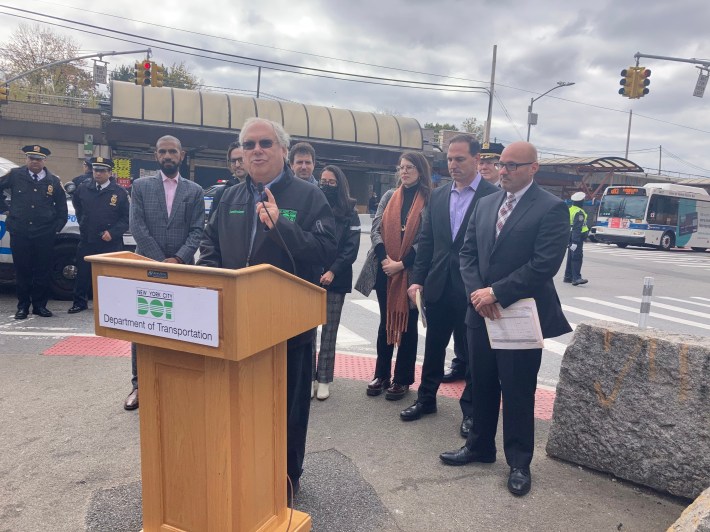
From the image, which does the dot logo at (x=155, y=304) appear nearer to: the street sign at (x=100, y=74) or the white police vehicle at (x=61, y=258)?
the white police vehicle at (x=61, y=258)

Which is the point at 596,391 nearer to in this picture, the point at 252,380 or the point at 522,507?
the point at 522,507

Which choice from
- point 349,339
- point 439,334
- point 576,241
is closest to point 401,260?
point 439,334

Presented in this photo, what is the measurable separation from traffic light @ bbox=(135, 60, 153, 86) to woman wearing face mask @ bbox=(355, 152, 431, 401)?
17.4 metres

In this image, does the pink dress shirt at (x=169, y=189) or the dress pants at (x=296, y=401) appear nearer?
the dress pants at (x=296, y=401)

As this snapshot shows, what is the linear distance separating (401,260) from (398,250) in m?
0.09

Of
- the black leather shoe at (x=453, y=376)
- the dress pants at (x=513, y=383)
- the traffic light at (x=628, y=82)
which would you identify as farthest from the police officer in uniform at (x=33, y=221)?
the traffic light at (x=628, y=82)

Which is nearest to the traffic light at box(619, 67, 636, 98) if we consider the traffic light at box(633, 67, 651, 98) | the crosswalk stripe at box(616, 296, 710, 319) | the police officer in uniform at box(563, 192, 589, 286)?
the traffic light at box(633, 67, 651, 98)

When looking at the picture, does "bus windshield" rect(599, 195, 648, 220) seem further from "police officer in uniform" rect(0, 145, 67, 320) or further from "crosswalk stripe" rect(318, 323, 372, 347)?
"police officer in uniform" rect(0, 145, 67, 320)

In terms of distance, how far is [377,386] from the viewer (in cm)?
477

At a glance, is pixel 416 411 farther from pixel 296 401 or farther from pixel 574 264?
pixel 574 264

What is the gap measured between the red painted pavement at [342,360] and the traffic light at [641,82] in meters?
16.3

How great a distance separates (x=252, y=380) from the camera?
220cm

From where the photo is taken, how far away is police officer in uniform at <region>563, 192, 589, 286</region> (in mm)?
11914

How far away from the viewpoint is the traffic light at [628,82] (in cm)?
1809
